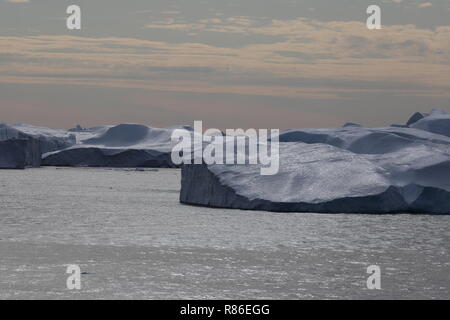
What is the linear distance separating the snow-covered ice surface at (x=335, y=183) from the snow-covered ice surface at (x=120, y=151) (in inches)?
1405

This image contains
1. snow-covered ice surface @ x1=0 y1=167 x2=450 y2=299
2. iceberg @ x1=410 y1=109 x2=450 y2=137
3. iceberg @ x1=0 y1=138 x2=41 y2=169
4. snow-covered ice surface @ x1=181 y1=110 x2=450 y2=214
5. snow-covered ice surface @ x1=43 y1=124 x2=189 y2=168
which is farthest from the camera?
snow-covered ice surface @ x1=43 y1=124 x2=189 y2=168

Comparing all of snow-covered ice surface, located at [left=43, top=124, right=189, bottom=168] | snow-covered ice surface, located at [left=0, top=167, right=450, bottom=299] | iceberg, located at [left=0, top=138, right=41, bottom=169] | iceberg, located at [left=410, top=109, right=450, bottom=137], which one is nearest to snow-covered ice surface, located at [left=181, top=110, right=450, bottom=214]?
snow-covered ice surface, located at [left=0, top=167, right=450, bottom=299]

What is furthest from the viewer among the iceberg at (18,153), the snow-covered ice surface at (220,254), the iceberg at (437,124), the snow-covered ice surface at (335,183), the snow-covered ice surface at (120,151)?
the snow-covered ice surface at (120,151)

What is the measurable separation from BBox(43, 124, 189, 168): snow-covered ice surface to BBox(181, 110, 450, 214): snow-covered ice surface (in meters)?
35.7

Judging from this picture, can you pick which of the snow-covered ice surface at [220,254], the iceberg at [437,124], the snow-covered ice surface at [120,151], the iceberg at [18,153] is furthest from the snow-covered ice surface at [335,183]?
the snow-covered ice surface at [120,151]

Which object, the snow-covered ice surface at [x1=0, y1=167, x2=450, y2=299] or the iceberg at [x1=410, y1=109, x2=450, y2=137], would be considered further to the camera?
the iceberg at [x1=410, y1=109, x2=450, y2=137]

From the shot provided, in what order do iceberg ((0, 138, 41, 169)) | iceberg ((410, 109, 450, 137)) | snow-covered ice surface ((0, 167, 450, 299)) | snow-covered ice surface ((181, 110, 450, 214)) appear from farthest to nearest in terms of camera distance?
iceberg ((0, 138, 41, 169)) < iceberg ((410, 109, 450, 137)) < snow-covered ice surface ((181, 110, 450, 214)) < snow-covered ice surface ((0, 167, 450, 299))

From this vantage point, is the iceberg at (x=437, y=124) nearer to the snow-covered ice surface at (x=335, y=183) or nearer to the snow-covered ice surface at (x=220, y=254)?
the snow-covered ice surface at (x=335, y=183)

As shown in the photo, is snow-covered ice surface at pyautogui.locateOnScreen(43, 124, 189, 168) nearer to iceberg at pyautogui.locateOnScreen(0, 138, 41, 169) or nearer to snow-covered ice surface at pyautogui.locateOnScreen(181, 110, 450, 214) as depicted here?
iceberg at pyautogui.locateOnScreen(0, 138, 41, 169)

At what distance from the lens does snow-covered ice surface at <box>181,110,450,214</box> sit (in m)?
15.5

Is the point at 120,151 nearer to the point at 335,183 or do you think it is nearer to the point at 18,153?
the point at 18,153

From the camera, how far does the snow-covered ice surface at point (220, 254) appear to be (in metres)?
7.82

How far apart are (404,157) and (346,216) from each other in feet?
9.24
